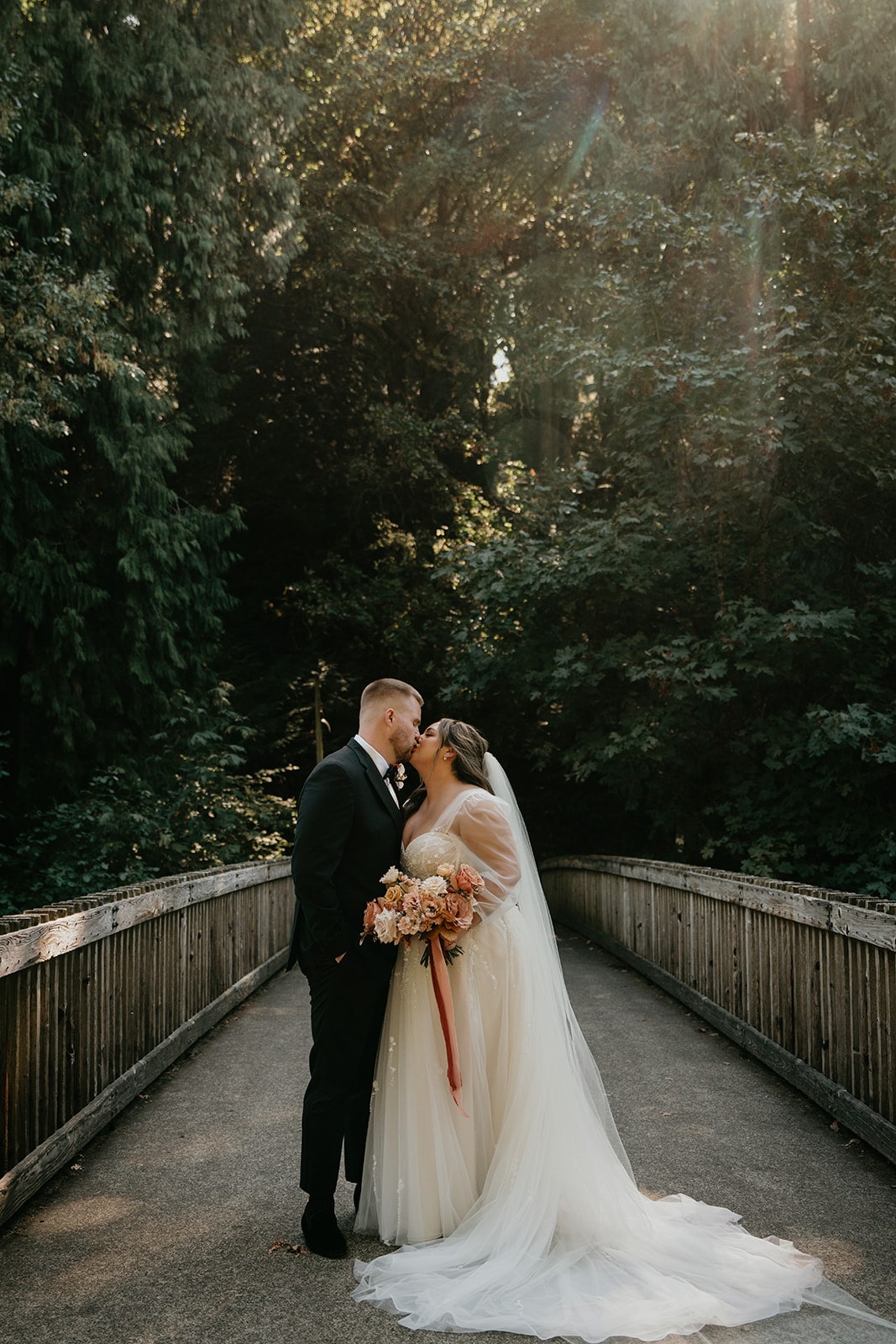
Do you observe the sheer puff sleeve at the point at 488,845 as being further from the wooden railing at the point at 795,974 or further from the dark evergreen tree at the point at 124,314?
the dark evergreen tree at the point at 124,314

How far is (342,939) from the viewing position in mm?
4367

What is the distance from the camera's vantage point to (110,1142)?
18.0ft

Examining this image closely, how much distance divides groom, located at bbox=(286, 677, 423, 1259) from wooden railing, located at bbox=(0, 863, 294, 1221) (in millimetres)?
1044

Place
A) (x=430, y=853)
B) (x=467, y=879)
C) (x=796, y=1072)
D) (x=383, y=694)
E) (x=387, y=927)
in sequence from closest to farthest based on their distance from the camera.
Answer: (x=387, y=927) < (x=467, y=879) < (x=430, y=853) < (x=383, y=694) < (x=796, y=1072)

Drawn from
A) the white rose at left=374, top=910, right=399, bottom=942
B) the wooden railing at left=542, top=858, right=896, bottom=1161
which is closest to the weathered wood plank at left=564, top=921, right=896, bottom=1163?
the wooden railing at left=542, top=858, right=896, bottom=1161

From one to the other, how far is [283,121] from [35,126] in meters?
4.81

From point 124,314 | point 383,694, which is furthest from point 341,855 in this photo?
point 124,314

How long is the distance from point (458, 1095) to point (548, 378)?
20377 millimetres

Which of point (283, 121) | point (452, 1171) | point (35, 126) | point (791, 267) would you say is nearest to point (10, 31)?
point (35, 126)

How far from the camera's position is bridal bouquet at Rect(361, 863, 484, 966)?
433cm

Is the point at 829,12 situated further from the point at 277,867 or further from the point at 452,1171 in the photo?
the point at 452,1171

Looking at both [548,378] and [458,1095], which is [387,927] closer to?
[458,1095]

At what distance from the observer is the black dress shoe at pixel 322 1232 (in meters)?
4.12

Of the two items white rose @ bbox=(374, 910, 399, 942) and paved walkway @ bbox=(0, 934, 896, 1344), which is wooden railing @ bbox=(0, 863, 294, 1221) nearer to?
paved walkway @ bbox=(0, 934, 896, 1344)
